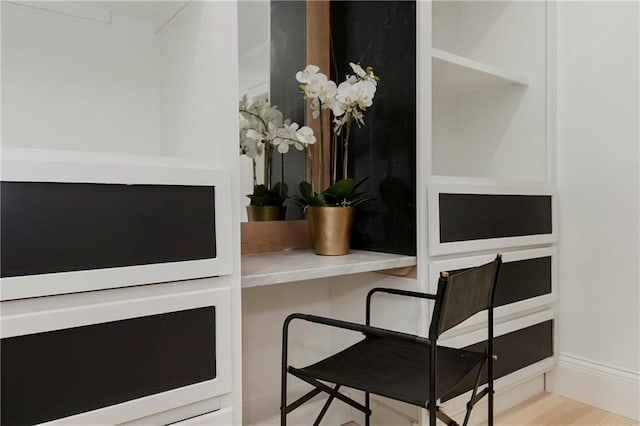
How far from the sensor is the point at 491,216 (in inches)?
66.6

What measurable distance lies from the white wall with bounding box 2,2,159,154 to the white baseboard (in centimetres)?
184

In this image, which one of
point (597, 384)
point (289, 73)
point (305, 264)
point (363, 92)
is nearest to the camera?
point (305, 264)

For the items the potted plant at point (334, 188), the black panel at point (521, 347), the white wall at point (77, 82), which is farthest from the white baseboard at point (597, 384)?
the white wall at point (77, 82)

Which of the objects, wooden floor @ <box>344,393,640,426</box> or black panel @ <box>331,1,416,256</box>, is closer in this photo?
black panel @ <box>331,1,416,256</box>

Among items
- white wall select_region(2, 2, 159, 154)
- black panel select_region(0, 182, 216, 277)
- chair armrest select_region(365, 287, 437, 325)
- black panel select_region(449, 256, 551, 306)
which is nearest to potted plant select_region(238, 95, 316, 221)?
white wall select_region(2, 2, 159, 154)

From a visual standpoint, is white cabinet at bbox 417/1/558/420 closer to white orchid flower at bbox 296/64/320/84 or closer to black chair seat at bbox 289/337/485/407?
black chair seat at bbox 289/337/485/407

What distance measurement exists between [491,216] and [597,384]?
2.77 ft

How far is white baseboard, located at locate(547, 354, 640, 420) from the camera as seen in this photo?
1.76 meters

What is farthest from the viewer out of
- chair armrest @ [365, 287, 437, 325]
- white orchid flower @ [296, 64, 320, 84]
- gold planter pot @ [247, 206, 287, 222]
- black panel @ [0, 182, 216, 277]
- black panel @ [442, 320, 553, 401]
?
black panel @ [442, 320, 553, 401]

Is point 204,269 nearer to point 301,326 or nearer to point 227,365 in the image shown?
point 227,365

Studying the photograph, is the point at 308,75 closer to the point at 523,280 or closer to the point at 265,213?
the point at 265,213

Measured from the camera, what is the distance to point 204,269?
1.05 meters

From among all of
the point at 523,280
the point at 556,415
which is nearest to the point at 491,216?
the point at 523,280

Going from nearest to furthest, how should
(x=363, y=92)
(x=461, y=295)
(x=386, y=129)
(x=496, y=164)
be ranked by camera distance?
1. (x=461, y=295)
2. (x=363, y=92)
3. (x=386, y=129)
4. (x=496, y=164)
